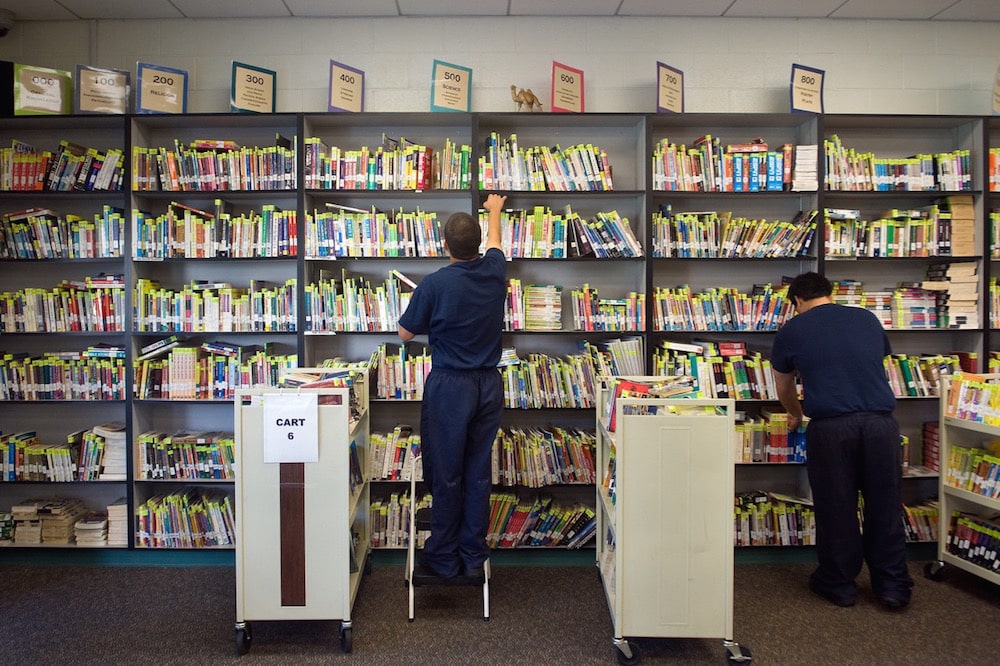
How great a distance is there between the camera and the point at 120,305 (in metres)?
3.52

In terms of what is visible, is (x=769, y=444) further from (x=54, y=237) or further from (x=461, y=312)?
(x=54, y=237)

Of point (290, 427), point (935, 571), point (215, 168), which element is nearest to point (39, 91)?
point (215, 168)

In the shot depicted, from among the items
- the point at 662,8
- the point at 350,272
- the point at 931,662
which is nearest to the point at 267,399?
the point at 350,272

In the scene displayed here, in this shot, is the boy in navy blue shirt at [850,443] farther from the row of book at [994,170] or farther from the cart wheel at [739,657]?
the row of book at [994,170]

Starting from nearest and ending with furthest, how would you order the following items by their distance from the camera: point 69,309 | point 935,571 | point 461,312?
point 461,312 → point 935,571 → point 69,309

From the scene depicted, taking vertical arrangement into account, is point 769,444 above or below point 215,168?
below

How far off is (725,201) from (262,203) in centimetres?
303

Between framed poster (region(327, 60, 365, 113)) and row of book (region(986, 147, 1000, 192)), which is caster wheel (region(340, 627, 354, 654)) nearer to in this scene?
framed poster (region(327, 60, 365, 113))

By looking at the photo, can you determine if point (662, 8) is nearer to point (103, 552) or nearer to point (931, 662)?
point (931, 662)

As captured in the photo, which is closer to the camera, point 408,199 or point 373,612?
point 373,612

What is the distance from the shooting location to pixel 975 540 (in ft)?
9.96

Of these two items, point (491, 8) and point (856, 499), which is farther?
point (491, 8)

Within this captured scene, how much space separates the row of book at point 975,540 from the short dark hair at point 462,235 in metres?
3.00

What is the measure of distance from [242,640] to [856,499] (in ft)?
9.52
